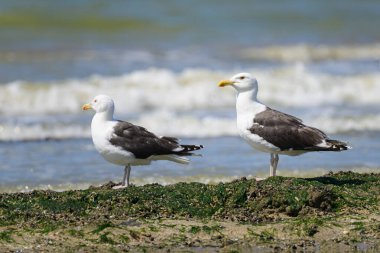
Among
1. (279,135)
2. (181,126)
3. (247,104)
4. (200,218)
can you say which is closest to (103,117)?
(247,104)

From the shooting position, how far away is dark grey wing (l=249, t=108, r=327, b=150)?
10438 mm

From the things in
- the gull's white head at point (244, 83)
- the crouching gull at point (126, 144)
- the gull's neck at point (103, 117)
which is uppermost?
the gull's white head at point (244, 83)

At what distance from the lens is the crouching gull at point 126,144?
1036 centimetres

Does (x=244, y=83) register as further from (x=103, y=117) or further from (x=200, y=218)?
(x=200, y=218)

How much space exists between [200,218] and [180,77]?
12.9 metres

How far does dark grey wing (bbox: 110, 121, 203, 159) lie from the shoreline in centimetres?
63

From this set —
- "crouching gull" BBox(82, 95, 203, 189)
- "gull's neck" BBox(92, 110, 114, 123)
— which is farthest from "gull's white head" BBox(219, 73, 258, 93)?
"gull's neck" BBox(92, 110, 114, 123)

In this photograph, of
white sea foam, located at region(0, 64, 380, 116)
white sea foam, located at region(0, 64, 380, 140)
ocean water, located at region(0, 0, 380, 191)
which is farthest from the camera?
white sea foam, located at region(0, 64, 380, 116)

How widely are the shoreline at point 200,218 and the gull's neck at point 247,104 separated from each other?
3.66ft

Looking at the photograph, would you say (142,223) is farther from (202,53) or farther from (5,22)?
(5,22)

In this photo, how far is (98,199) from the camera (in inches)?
366

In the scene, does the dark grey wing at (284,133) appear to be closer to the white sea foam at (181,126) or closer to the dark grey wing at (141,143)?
the dark grey wing at (141,143)

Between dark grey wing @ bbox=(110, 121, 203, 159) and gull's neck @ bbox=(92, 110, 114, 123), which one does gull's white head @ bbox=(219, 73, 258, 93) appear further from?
gull's neck @ bbox=(92, 110, 114, 123)

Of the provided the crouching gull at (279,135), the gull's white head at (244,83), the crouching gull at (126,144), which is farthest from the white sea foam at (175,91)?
the crouching gull at (279,135)
